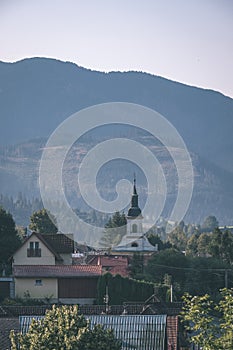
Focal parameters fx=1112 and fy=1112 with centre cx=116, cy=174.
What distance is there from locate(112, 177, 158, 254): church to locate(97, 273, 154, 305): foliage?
36421 mm

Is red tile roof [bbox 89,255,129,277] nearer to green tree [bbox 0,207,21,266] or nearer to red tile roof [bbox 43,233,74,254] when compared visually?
red tile roof [bbox 43,233,74,254]

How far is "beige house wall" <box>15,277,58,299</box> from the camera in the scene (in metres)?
45.1

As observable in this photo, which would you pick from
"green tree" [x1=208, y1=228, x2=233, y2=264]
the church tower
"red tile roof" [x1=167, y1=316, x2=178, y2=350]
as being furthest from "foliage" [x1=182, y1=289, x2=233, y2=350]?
the church tower

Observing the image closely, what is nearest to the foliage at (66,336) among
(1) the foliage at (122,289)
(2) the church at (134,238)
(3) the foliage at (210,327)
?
(3) the foliage at (210,327)

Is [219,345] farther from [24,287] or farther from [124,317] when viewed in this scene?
[24,287]

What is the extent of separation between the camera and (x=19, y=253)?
5047 centimetres

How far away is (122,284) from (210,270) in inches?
592

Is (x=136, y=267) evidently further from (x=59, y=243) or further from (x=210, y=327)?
(x=210, y=327)

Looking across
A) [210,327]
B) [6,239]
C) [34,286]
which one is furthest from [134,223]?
[210,327]

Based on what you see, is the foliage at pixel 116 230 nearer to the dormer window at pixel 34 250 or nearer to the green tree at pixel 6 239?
the green tree at pixel 6 239

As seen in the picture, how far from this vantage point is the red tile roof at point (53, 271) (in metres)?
45.1

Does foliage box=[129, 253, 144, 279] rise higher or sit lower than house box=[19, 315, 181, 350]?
higher

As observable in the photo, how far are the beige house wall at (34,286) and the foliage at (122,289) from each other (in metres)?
2.07

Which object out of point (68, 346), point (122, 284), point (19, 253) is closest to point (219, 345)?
point (68, 346)
